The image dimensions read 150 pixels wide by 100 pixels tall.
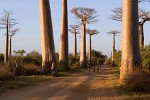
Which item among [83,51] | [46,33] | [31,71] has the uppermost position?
[46,33]

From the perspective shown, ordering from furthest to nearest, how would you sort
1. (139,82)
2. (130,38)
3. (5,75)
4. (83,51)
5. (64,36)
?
(83,51) → (64,36) → (5,75) → (130,38) → (139,82)

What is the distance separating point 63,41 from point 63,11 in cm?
259

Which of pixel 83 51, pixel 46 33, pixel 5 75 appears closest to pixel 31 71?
pixel 46 33

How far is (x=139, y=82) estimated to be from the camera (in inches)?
537

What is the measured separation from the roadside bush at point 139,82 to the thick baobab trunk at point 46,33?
10784mm

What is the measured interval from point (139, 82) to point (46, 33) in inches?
464

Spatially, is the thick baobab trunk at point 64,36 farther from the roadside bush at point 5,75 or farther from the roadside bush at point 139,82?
the roadside bush at point 139,82

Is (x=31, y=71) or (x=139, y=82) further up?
(x=31, y=71)

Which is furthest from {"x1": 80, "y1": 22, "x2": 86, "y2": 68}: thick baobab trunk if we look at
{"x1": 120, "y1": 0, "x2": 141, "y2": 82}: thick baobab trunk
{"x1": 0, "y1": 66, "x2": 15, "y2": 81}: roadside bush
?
{"x1": 120, "y1": 0, "x2": 141, "y2": 82}: thick baobab trunk

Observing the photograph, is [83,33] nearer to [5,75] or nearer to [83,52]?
[83,52]

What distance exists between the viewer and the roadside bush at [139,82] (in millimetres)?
13633

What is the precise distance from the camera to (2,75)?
1789cm

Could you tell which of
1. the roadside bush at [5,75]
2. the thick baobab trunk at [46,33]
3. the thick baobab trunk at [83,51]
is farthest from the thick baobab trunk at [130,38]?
the thick baobab trunk at [83,51]

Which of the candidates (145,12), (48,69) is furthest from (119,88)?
(145,12)
